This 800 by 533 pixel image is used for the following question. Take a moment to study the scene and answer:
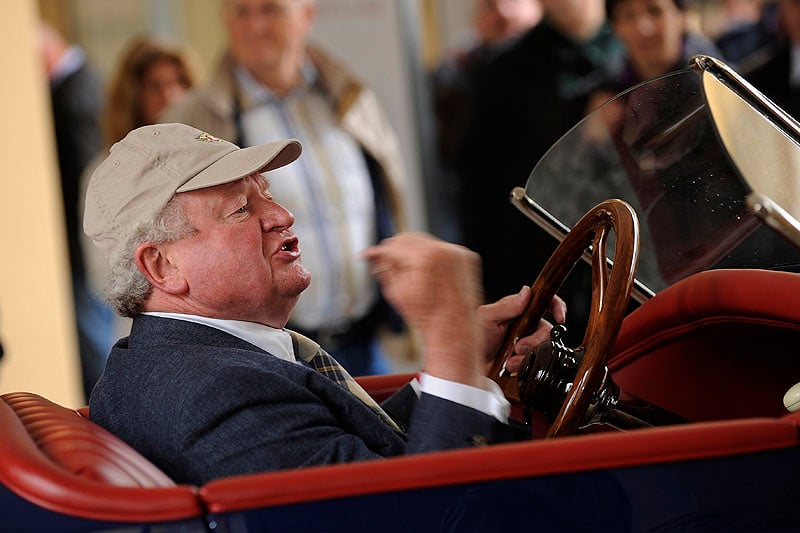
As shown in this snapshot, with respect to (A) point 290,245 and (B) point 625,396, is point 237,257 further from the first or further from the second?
(B) point 625,396

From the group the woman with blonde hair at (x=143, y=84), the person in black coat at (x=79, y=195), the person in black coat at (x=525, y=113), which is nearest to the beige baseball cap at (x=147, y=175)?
the person in black coat at (x=525, y=113)

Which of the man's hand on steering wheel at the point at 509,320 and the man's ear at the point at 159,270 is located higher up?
the man's ear at the point at 159,270

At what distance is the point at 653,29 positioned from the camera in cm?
452

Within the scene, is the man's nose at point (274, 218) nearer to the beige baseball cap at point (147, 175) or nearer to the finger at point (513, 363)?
the beige baseball cap at point (147, 175)

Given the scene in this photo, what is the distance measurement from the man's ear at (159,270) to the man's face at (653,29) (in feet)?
9.83

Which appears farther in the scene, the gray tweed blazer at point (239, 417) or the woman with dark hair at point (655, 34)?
the woman with dark hair at point (655, 34)

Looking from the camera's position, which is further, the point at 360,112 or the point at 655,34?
the point at 360,112

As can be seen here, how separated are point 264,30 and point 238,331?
3113 millimetres

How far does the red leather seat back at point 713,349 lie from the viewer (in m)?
1.95

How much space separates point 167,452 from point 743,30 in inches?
176

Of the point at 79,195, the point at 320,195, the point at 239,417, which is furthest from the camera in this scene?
the point at 79,195

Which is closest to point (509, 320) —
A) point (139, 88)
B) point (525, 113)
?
point (525, 113)

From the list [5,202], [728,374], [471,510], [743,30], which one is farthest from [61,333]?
[471,510]

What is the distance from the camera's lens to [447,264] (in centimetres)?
166
